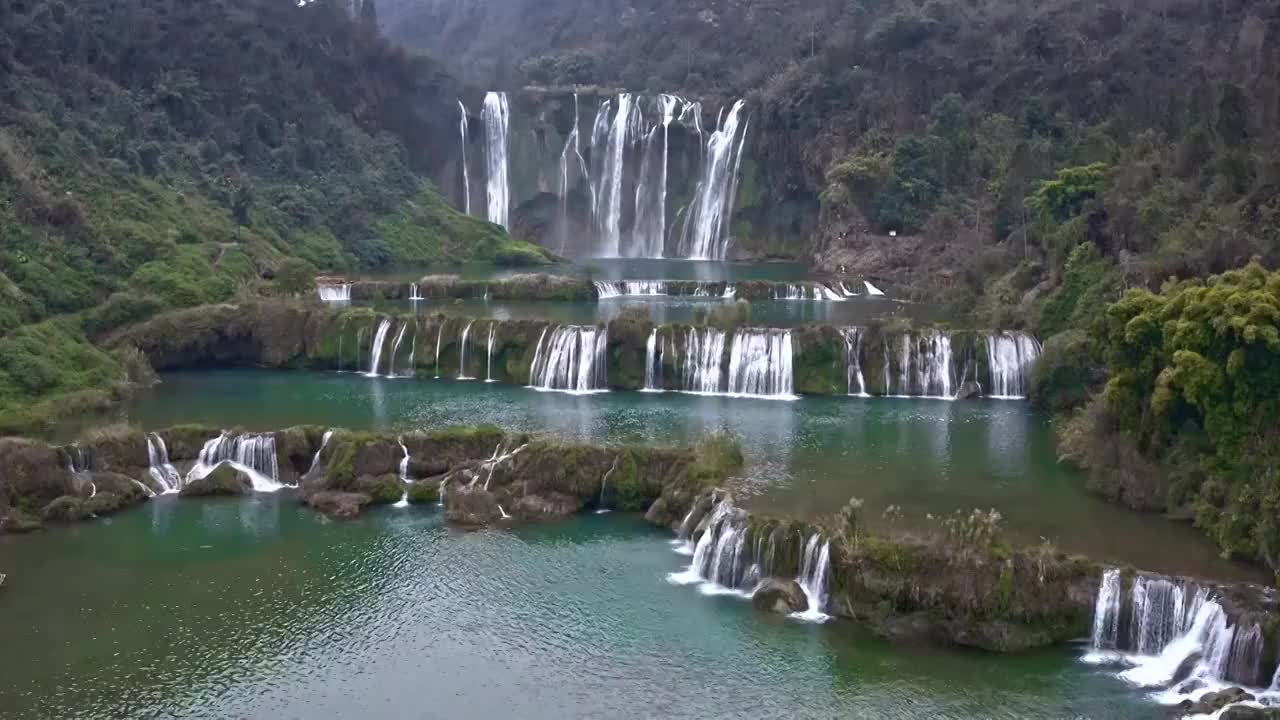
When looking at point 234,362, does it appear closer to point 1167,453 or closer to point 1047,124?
point 1167,453

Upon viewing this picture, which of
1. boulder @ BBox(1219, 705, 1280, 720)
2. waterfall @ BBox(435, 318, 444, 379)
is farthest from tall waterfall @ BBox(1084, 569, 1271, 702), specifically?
waterfall @ BBox(435, 318, 444, 379)

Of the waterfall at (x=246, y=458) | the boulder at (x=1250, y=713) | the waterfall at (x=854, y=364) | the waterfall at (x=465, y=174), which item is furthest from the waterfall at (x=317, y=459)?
the waterfall at (x=465, y=174)

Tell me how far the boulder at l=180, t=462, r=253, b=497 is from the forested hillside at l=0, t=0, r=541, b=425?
32.1 ft

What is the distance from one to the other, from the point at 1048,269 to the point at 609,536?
25633 millimetres

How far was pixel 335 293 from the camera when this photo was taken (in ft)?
193

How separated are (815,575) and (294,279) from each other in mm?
37220

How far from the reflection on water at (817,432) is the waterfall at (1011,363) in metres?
1.18

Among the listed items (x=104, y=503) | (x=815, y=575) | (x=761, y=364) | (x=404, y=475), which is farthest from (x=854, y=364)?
(x=104, y=503)

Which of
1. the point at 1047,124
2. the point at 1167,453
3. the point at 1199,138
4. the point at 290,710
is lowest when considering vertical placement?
the point at 290,710

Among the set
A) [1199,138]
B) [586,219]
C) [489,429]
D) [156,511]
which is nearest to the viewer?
[156,511]

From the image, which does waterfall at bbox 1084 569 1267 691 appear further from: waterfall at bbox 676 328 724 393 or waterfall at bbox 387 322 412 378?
waterfall at bbox 387 322 412 378

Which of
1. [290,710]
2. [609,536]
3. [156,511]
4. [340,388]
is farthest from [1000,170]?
[290,710]

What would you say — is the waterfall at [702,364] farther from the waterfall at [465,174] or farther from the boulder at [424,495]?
the waterfall at [465,174]

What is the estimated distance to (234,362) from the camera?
49.7m
